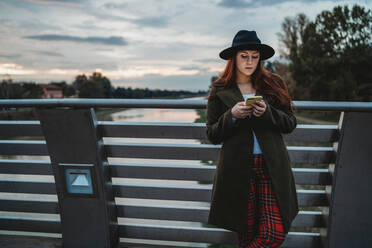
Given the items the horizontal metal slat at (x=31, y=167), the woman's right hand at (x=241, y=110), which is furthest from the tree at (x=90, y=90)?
the woman's right hand at (x=241, y=110)

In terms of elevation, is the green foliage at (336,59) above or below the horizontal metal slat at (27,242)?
above

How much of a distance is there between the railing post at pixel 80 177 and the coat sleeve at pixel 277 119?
143 centimetres

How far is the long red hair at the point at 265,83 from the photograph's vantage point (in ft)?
5.41

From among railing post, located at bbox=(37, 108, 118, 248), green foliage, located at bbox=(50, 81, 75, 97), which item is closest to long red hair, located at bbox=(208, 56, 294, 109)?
railing post, located at bbox=(37, 108, 118, 248)

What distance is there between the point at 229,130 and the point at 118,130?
1.07 meters

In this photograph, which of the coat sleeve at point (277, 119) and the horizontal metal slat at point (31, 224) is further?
the horizontal metal slat at point (31, 224)

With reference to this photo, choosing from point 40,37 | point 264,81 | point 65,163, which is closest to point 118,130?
point 65,163

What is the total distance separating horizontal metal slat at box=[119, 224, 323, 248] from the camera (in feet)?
7.50

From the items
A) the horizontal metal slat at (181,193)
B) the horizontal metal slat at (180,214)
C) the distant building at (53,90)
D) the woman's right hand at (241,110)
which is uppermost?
the distant building at (53,90)

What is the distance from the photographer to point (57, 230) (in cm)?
253

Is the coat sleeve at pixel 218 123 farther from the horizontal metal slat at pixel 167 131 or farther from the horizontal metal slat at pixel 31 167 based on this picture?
the horizontal metal slat at pixel 31 167

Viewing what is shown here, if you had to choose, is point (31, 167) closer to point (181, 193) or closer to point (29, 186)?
point (29, 186)

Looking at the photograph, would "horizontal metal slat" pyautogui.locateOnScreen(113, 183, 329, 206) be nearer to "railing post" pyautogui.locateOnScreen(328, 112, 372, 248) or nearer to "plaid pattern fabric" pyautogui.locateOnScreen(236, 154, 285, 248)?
"railing post" pyautogui.locateOnScreen(328, 112, 372, 248)

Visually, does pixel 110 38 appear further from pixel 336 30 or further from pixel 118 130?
pixel 118 130
